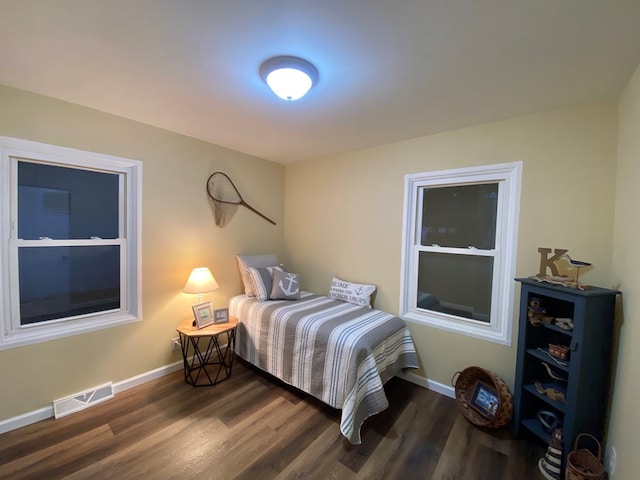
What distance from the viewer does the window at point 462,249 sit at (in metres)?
2.12

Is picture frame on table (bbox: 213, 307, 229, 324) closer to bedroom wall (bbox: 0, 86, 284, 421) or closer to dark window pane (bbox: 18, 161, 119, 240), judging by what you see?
bedroom wall (bbox: 0, 86, 284, 421)

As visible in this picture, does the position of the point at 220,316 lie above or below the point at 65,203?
below

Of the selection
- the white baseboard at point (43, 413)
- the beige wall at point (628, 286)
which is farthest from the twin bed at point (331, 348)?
the beige wall at point (628, 286)

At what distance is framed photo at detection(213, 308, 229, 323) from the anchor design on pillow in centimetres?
61

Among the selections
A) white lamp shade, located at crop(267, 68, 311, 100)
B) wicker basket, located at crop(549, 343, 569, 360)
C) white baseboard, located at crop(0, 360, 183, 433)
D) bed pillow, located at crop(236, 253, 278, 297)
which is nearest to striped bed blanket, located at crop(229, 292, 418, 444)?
bed pillow, located at crop(236, 253, 278, 297)

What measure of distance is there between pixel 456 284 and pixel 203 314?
2373 mm

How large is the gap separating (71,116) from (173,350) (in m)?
2.17

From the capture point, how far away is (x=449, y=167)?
2348 millimetres

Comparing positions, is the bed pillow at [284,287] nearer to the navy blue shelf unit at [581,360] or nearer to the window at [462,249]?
the window at [462,249]

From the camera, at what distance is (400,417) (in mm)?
2080

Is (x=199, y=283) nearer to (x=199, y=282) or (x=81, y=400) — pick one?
(x=199, y=282)

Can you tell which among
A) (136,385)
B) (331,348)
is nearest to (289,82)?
(331,348)

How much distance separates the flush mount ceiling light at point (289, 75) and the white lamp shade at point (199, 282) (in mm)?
1789

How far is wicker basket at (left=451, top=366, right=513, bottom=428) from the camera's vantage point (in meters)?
1.90
